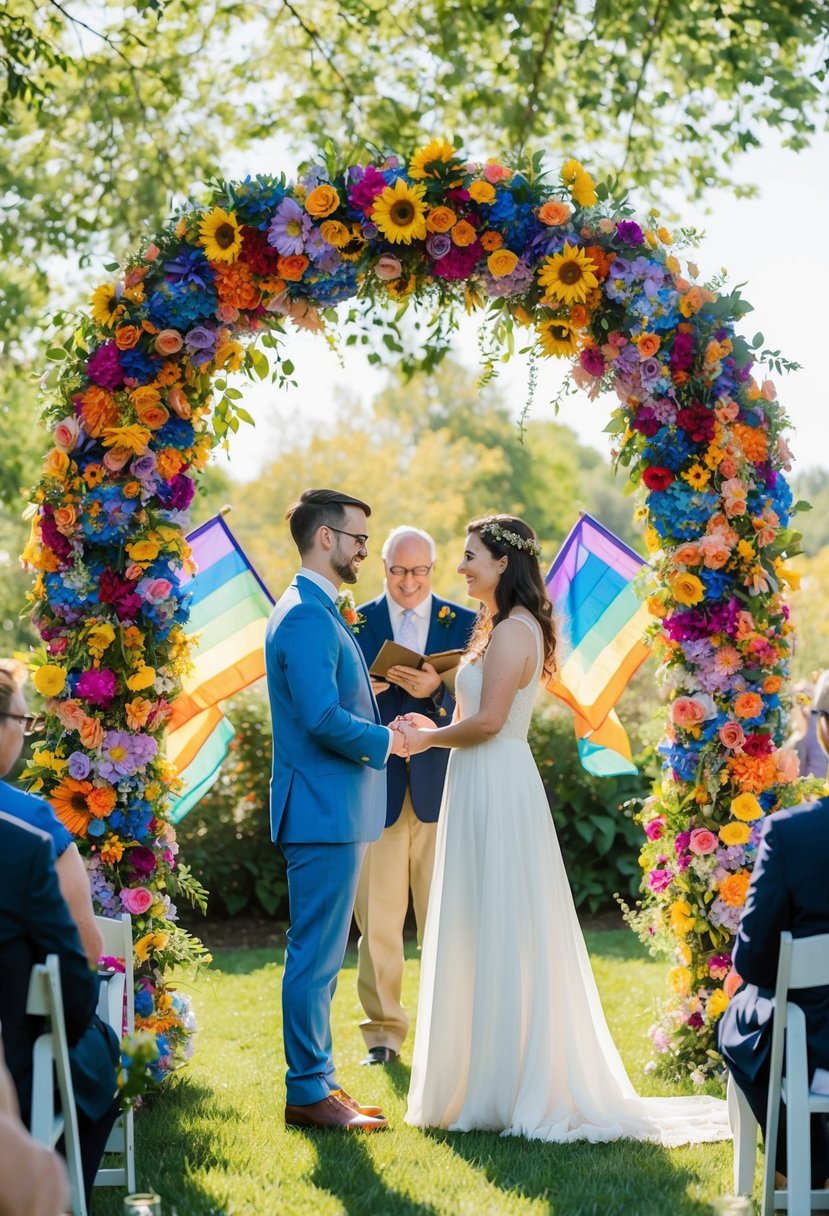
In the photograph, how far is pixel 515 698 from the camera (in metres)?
5.11

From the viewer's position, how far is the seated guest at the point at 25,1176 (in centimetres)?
240

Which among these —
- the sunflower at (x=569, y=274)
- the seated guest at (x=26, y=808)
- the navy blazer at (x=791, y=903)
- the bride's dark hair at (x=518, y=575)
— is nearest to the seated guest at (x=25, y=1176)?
the seated guest at (x=26, y=808)

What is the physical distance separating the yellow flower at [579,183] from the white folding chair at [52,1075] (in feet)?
12.2

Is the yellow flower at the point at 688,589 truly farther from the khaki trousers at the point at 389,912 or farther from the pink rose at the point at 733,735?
the khaki trousers at the point at 389,912

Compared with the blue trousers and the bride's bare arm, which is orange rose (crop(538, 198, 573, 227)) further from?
the blue trousers

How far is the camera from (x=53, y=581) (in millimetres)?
5277

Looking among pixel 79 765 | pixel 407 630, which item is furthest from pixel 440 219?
pixel 79 765

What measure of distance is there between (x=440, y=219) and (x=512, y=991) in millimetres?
3024

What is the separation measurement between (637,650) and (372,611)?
4.39 feet

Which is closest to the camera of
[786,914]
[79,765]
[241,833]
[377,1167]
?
[786,914]

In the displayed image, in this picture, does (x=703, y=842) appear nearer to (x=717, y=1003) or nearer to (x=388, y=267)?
(x=717, y=1003)

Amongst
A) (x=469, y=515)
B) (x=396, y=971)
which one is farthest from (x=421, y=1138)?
(x=469, y=515)

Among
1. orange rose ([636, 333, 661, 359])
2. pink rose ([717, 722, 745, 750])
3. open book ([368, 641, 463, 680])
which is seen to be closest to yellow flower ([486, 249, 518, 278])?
orange rose ([636, 333, 661, 359])

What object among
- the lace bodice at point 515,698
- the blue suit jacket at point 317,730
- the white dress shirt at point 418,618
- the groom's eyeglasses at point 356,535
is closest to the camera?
the blue suit jacket at point 317,730
